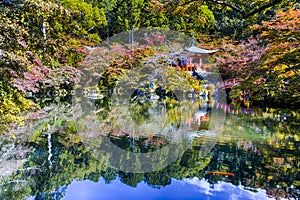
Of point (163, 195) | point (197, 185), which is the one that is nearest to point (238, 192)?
point (197, 185)

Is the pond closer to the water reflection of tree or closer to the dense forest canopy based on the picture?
the water reflection of tree

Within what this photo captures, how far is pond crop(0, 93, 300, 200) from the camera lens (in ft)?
11.0

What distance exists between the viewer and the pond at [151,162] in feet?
11.0

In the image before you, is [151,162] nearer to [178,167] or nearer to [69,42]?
[178,167]

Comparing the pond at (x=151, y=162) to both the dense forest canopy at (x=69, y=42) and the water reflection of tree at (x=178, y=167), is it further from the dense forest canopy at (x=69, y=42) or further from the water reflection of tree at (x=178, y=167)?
the dense forest canopy at (x=69, y=42)

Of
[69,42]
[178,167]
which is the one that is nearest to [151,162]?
[178,167]

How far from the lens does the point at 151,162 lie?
434 centimetres

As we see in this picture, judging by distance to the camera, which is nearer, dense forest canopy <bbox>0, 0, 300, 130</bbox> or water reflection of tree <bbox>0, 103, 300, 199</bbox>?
dense forest canopy <bbox>0, 0, 300, 130</bbox>

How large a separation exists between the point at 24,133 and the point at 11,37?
407 centimetres

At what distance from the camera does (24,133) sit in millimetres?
5906

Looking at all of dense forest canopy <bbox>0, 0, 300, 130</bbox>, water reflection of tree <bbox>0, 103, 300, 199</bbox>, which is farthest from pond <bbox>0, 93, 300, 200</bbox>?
dense forest canopy <bbox>0, 0, 300, 130</bbox>

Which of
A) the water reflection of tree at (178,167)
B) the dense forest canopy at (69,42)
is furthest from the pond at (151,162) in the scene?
the dense forest canopy at (69,42)

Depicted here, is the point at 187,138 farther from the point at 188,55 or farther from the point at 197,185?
the point at 188,55

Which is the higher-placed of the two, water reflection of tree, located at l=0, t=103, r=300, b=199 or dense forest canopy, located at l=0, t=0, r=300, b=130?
dense forest canopy, located at l=0, t=0, r=300, b=130
